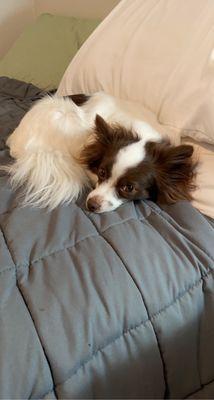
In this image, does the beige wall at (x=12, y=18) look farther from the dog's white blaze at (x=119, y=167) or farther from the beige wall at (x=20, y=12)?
the dog's white blaze at (x=119, y=167)

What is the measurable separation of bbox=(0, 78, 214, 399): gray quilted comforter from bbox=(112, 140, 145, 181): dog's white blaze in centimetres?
13

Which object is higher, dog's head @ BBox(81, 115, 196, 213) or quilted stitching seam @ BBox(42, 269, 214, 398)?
dog's head @ BBox(81, 115, 196, 213)

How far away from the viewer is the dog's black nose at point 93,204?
1.09 m

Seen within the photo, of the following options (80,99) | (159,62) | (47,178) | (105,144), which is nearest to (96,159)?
(105,144)

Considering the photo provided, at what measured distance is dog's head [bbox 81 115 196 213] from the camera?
113 centimetres

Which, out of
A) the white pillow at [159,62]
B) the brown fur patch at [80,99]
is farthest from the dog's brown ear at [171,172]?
the brown fur patch at [80,99]

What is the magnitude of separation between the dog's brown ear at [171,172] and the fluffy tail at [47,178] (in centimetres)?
23

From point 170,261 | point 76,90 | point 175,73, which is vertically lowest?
point 170,261

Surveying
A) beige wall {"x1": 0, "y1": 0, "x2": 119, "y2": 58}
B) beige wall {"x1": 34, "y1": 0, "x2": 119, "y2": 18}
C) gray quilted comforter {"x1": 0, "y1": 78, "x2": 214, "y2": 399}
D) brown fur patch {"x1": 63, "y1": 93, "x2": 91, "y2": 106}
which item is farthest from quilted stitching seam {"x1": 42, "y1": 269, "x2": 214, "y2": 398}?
beige wall {"x1": 0, "y1": 0, "x2": 119, "y2": 58}

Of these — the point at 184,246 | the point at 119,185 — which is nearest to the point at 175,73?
the point at 119,185

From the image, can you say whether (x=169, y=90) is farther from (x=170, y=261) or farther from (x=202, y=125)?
(x=170, y=261)

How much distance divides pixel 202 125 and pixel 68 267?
58cm

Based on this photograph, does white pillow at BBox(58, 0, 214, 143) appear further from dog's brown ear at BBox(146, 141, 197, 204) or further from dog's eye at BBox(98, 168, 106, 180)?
dog's eye at BBox(98, 168, 106, 180)

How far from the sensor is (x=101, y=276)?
2.86 feet
